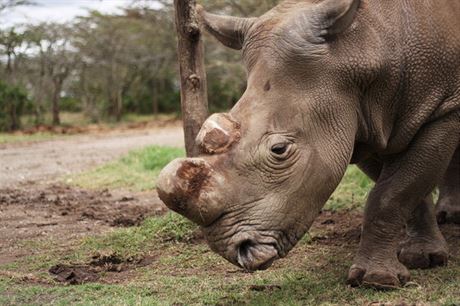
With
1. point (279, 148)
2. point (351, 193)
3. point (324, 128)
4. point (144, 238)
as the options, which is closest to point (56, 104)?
point (351, 193)

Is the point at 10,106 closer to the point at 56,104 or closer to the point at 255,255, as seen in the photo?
the point at 56,104

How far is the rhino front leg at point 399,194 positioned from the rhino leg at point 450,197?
203 cm

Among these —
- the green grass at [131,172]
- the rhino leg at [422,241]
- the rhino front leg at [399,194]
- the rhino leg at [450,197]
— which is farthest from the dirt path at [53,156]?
the rhino front leg at [399,194]

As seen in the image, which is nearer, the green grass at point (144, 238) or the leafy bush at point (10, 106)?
the green grass at point (144, 238)

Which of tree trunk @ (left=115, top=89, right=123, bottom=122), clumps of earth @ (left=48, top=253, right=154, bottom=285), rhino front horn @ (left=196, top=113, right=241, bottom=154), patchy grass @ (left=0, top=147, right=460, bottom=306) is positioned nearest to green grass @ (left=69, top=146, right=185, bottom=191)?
patchy grass @ (left=0, top=147, right=460, bottom=306)

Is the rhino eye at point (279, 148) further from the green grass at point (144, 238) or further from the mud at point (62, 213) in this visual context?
the mud at point (62, 213)

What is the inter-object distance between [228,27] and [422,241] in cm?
201

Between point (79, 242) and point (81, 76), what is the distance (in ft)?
88.8

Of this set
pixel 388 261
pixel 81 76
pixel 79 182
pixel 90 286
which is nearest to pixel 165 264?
pixel 90 286

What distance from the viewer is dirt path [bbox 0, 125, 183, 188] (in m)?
12.4

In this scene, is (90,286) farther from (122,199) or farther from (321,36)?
(122,199)

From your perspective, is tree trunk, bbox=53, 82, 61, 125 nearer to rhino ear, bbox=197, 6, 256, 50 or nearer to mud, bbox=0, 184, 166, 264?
mud, bbox=0, 184, 166, 264

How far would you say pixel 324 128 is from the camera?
4.42 meters

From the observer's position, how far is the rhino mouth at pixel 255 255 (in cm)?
413
